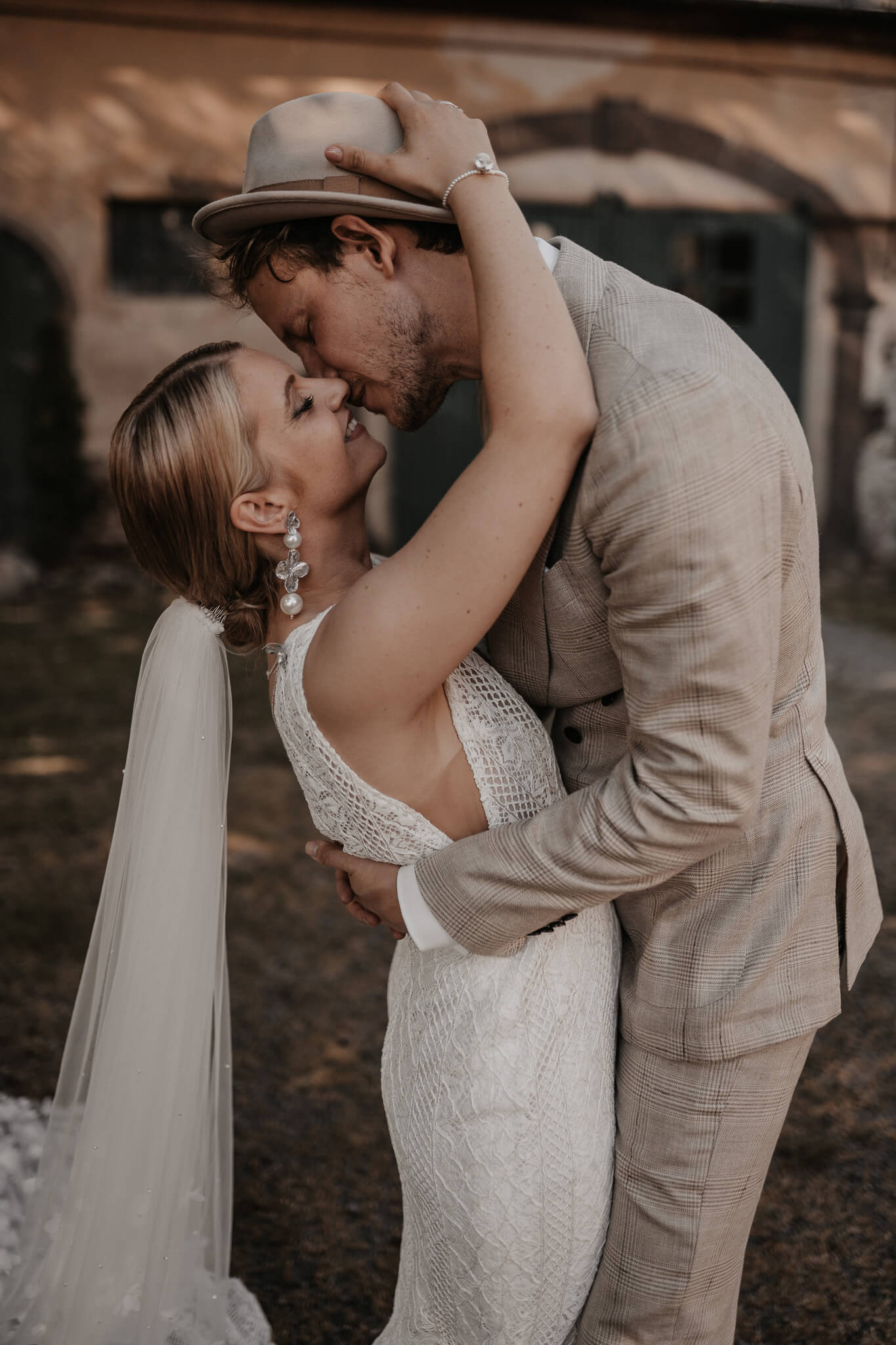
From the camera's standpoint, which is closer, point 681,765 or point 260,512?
point 681,765

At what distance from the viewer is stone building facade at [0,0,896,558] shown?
9391 millimetres

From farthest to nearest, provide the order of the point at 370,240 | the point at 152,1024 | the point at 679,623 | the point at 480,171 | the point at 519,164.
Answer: the point at 519,164, the point at 152,1024, the point at 370,240, the point at 480,171, the point at 679,623

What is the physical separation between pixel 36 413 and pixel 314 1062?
7723mm

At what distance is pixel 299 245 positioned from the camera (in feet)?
5.93

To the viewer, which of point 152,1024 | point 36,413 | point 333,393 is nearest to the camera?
point 333,393

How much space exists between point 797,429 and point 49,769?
5095 millimetres

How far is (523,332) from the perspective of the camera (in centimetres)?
146

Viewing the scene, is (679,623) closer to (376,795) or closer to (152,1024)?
(376,795)

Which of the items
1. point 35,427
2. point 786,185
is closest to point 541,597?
point 35,427

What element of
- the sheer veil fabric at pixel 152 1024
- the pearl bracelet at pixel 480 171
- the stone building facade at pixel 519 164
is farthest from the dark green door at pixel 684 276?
the pearl bracelet at pixel 480 171

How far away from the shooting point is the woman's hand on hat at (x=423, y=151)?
62.7 inches

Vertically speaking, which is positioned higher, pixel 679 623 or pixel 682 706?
pixel 679 623

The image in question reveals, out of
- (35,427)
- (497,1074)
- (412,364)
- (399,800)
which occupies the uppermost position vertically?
(412,364)

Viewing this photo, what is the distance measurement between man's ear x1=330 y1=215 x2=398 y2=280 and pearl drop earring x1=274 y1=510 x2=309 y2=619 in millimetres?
409
